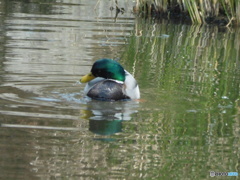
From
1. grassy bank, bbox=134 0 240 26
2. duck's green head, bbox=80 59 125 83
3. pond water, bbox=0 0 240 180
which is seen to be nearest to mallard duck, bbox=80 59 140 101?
duck's green head, bbox=80 59 125 83

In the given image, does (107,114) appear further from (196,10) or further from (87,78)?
(196,10)

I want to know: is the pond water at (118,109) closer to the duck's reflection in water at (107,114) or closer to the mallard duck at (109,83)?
the duck's reflection in water at (107,114)

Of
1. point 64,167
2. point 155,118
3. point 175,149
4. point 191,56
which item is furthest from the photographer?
point 191,56

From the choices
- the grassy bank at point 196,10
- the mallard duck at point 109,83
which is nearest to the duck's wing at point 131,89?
the mallard duck at point 109,83

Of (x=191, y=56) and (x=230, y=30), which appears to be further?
(x=230, y=30)

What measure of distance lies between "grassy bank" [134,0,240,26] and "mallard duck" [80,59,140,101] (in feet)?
26.5

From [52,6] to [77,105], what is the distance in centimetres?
1157

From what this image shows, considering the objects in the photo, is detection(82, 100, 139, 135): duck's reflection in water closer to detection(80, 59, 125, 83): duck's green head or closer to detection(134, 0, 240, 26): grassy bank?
detection(80, 59, 125, 83): duck's green head

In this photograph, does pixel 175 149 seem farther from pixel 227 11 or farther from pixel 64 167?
pixel 227 11

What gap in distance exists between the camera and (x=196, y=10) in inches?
621

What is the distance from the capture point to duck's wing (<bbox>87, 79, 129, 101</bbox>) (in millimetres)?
7309

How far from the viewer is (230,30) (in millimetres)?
15516

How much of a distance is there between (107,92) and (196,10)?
8.88 metres

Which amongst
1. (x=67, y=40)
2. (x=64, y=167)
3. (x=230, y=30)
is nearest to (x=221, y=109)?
(x=64, y=167)
